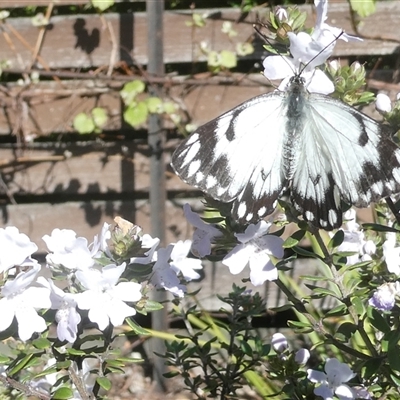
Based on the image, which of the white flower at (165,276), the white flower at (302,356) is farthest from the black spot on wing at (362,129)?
the white flower at (302,356)

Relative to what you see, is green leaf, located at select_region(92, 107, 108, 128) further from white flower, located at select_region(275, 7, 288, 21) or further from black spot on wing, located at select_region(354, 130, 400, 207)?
black spot on wing, located at select_region(354, 130, 400, 207)

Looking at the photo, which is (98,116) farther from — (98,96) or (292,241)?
(292,241)

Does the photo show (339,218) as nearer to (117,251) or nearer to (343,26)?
(117,251)

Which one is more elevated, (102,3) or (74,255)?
(102,3)

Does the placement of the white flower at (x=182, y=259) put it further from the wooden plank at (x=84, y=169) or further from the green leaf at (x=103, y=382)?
the wooden plank at (x=84, y=169)

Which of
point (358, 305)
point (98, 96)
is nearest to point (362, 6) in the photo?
point (98, 96)

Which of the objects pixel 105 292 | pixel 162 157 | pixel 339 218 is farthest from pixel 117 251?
pixel 162 157
